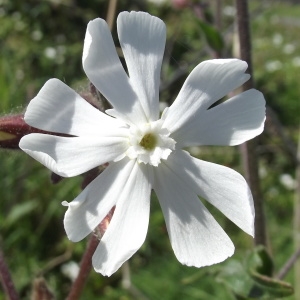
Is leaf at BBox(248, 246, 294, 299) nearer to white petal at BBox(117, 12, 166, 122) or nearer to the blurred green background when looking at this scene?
the blurred green background

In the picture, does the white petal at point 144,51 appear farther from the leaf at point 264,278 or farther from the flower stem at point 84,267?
the leaf at point 264,278

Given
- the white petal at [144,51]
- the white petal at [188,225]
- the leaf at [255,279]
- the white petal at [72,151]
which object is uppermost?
the white petal at [144,51]

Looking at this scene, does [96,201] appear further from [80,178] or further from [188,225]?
[80,178]

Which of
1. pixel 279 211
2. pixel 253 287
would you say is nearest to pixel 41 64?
pixel 279 211

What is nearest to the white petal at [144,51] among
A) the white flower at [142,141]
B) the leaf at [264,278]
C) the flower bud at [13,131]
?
the white flower at [142,141]

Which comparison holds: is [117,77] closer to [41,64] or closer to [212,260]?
[212,260]

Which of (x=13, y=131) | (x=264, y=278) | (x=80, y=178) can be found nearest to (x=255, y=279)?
(x=264, y=278)

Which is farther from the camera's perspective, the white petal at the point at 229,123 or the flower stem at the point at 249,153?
the flower stem at the point at 249,153

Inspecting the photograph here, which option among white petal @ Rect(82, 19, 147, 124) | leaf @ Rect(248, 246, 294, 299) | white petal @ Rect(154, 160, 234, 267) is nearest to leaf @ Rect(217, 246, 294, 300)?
leaf @ Rect(248, 246, 294, 299)
